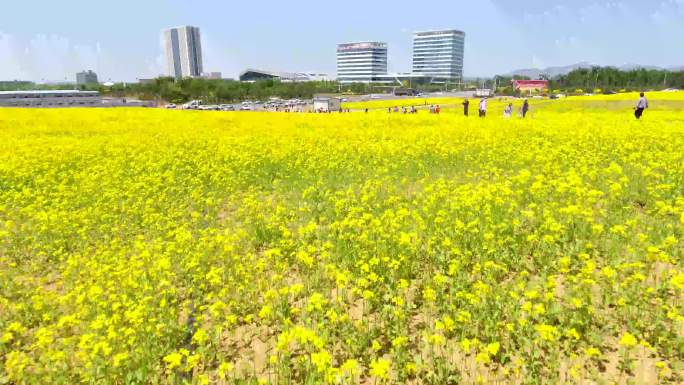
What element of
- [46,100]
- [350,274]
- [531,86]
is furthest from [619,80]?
[46,100]

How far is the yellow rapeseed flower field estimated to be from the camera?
227 inches

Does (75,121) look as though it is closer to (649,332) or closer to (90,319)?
(90,319)

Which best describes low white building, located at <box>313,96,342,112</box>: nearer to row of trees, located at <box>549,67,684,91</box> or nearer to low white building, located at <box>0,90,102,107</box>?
low white building, located at <box>0,90,102,107</box>

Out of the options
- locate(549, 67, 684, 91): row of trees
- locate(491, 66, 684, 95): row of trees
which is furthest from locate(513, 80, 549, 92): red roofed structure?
locate(549, 67, 684, 91): row of trees

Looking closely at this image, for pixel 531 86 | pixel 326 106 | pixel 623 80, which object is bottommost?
pixel 326 106

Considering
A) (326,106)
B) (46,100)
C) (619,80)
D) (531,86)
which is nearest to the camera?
(326,106)

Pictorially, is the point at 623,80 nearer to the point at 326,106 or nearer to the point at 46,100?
the point at 326,106

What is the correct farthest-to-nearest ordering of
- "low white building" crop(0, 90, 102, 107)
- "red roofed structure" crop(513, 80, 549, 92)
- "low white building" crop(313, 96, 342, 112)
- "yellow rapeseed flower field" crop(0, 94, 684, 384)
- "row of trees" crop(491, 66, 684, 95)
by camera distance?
"red roofed structure" crop(513, 80, 549, 92)
"row of trees" crop(491, 66, 684, 95)
"low white building" crop(0, 90, 102, 107)
"low white building" crop(313, 96, 342, 112)
"yellow rapeseed flower field" crop(0, 94, 684, 384)

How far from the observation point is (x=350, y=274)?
7352 millimetres

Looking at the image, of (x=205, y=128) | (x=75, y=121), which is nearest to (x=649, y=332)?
(x=205, y=128)

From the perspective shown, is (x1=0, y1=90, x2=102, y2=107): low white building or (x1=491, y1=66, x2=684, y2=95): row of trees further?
(x1=491, y1=66, x2=684, y2=95): row of trees

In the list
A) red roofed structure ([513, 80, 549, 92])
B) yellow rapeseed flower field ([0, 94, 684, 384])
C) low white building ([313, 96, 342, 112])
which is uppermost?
red roofed structure ([513, 80, 549, 92])

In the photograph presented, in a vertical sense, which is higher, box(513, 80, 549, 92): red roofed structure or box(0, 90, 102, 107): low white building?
box(513, 80, 549, 92): red roofed structure

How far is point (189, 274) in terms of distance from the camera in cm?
838
